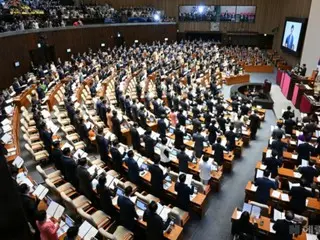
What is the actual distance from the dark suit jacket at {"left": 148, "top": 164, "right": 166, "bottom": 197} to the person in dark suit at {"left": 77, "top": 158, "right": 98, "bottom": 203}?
65.1 inches

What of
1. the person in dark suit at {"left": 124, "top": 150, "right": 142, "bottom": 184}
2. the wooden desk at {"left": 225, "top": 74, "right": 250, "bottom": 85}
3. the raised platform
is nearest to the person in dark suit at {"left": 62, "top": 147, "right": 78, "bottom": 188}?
the person in dark suit at {"left": 124, "top": 150, "right": 142, "bottom": 184}

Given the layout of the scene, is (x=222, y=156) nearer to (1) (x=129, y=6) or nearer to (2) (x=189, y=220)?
(2) (x=189, y=220)

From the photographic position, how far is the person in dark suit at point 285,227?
5824mm

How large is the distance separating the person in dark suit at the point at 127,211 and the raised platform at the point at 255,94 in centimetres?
1172

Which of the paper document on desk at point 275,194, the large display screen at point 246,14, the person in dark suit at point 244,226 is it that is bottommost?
the paper document on desk at point 275,194

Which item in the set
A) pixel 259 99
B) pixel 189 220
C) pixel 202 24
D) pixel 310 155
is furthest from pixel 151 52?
pixel 189 220

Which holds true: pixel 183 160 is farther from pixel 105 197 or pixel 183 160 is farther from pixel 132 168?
pixel 105 197

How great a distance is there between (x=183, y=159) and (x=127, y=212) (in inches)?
108

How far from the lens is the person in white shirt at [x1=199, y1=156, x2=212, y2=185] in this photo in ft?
26.5

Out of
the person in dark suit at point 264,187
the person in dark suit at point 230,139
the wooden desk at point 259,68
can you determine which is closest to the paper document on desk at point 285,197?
the person in dark suit at point 264,187

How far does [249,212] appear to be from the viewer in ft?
21.7

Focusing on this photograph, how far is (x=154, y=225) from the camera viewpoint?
5.96 m

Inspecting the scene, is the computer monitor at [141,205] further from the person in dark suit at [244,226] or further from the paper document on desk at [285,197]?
the paper document on desk at [285,197]

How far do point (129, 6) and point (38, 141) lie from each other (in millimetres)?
29143
